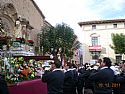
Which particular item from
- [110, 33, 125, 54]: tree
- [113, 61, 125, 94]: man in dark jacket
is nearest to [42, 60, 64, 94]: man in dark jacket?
[113, 61, 125, 94]: man in dark jacket

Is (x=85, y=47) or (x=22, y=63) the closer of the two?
(x=22, y=63)

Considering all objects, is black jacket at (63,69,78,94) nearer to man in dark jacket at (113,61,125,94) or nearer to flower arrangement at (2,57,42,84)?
flower arrangement at (2,57,42,84)

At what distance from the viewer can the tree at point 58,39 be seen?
37.3m

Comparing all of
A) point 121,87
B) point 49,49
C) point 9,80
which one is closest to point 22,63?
point 9,80

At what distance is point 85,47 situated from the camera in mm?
59906

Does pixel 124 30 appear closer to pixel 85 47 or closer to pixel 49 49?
pixel 85 47

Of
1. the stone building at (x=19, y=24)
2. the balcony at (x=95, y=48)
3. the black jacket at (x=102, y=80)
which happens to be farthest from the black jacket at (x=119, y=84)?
the balcony at (x=95, y=48)

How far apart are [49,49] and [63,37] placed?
2.83 metres

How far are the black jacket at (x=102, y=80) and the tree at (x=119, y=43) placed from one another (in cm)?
4628

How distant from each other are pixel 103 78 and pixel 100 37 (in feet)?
172

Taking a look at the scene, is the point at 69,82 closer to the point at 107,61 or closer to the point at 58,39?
the point at 107,61

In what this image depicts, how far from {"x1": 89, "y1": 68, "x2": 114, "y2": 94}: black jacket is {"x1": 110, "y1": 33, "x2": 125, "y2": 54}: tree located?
46.3 m

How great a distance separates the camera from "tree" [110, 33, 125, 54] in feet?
176

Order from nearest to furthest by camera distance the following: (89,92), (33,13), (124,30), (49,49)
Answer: (89,92)
(49,49)
(33,13)
(124,30)
